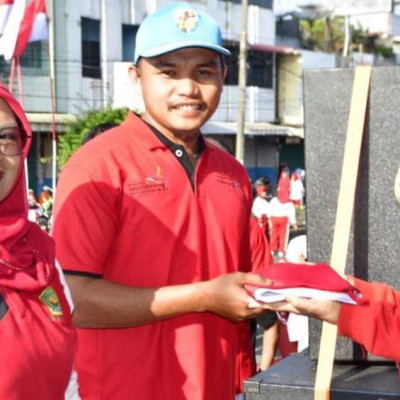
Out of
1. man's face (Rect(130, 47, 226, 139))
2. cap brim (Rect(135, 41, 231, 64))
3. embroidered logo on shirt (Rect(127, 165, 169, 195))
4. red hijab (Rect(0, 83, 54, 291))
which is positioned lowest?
red hijab (Rect(0, 83, 54, 291))

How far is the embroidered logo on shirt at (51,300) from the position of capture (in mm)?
1765

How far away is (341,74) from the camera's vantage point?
1841mm

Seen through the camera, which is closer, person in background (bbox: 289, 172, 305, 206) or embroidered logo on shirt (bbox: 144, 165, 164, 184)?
embroidered logo on shirt (bbox: 144, 165, 164, 184)

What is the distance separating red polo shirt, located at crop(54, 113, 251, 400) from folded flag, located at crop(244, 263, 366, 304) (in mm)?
278

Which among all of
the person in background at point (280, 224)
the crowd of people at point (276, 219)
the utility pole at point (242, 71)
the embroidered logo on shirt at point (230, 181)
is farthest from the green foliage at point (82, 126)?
the embroidered logo on shirt at point (230, 181)

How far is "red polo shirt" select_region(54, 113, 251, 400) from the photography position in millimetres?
1934

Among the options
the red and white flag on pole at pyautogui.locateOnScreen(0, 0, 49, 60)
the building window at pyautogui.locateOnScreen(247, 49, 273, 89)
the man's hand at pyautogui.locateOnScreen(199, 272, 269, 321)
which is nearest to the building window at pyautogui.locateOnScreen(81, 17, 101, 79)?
the building window at pyautogui.locateOnScreen(247, 49, 273, 89)

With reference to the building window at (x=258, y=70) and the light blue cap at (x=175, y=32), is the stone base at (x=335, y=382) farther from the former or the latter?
the building window at (x=258, y=70)

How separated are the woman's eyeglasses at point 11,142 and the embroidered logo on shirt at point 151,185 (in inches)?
12.0

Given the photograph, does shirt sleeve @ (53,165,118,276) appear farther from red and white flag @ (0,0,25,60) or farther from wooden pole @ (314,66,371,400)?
red and white flag @ (0,0,25,60)

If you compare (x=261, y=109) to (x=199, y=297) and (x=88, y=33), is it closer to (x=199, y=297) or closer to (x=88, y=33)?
(x=88, y=33)

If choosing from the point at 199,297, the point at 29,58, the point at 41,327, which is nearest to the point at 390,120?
the point at 199,297

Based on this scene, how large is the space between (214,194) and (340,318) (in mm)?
488

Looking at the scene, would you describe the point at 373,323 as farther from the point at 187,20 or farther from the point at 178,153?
the point at 187,20
